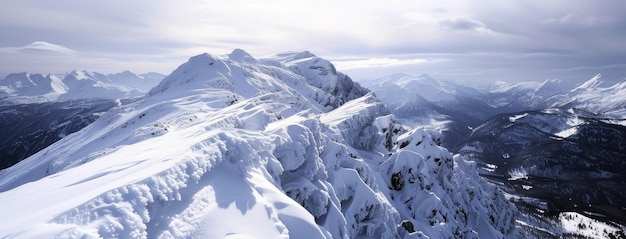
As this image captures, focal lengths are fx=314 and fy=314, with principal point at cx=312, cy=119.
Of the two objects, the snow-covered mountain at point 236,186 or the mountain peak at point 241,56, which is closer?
the snow-covered mountain at point 236,186

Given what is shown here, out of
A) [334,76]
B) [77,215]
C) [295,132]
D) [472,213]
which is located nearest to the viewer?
[77,215]

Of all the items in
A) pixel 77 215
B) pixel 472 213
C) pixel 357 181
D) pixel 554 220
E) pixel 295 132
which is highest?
pixel 77 215

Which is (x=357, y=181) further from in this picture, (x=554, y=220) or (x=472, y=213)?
(x=554, y=220)

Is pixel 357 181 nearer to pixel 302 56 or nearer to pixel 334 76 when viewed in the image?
pixel 334 76

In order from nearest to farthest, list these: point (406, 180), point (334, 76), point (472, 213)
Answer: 1. point (406, 180)
2. point (472, 213)
3. point (334, 76)

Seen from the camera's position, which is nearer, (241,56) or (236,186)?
(236,186)

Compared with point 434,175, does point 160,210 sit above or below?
above

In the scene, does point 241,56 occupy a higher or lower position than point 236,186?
lower

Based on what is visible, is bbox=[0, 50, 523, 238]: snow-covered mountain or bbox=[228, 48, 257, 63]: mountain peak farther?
bbox=[228, 48, 257, 63]: mountain peak

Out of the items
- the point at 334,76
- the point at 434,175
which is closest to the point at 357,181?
the point at 434,175

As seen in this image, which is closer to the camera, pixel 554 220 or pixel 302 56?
pixel 302 56
